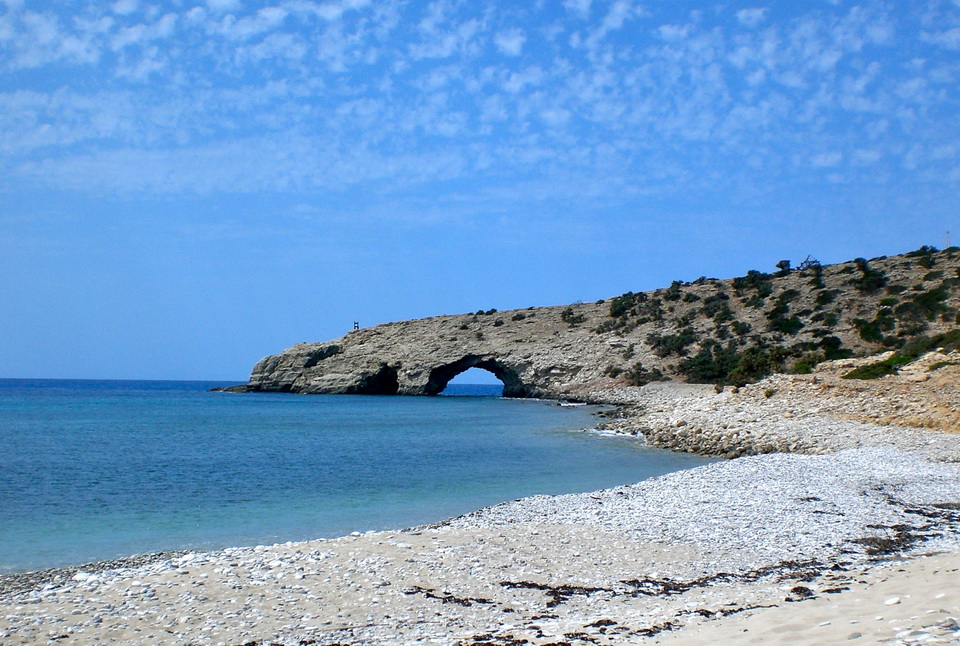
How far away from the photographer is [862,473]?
1641 centimetres

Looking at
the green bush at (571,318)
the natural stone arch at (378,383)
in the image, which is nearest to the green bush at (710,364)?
the green bush at (571,318)

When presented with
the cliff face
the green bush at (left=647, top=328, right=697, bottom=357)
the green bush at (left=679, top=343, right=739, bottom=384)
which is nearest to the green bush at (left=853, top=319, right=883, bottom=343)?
A: the cliff face

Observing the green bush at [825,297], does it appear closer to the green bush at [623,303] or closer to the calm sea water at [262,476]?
the green bush at [623,303]

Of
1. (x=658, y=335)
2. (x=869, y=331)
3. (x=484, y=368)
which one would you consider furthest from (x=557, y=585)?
(x=484, y=368)

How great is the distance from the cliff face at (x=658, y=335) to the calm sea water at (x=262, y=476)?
1903 cm

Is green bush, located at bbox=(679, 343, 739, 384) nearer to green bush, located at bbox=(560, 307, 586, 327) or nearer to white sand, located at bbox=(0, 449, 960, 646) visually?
green bush, located at bbox=(560, 307, 586, 327)

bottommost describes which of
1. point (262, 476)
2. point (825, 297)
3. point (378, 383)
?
point (262, 476)

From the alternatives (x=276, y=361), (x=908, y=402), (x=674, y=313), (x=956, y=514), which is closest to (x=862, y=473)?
(x=956, y=514)

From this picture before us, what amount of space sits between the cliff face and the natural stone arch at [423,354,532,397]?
19cm

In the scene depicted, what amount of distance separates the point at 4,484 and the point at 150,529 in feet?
25.1

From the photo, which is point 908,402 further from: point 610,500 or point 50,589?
point 50,589

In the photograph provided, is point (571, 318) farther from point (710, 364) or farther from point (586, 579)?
point (586, 579)

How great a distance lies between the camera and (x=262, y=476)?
19.8 meters

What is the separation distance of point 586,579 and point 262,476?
12.8 metres
